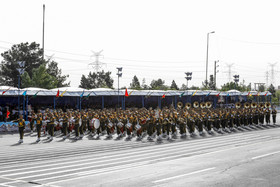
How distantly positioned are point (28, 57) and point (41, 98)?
28.4 metres

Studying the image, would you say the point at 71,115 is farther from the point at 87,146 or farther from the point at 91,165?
the point at 91,165

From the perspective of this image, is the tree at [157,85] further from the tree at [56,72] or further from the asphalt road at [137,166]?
the asphalt road at [137,166]

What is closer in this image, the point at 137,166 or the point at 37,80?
the point at 137,166

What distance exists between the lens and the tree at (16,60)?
235 feet

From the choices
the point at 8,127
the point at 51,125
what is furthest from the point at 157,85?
the point at 51,125

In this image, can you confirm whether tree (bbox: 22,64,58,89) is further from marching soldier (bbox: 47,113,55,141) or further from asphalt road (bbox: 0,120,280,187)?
asphalt road (bbox: 0,120,280,187)

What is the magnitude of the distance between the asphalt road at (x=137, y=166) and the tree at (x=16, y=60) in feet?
177

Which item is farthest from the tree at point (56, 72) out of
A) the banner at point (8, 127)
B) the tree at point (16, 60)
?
the banner at point (8, 127)

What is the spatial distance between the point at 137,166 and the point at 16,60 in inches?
2512

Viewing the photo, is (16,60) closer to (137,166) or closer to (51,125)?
(51,125)

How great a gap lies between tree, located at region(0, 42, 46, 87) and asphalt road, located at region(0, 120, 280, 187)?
54052 millimetres

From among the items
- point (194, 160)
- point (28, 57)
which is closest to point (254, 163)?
point (194, 160)

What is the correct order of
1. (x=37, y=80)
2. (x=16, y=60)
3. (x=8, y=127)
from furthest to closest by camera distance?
1. (x=16, y=60)
2. (x=37, y=80)
3. (x=8, y=127)

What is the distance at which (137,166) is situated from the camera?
1353cm
